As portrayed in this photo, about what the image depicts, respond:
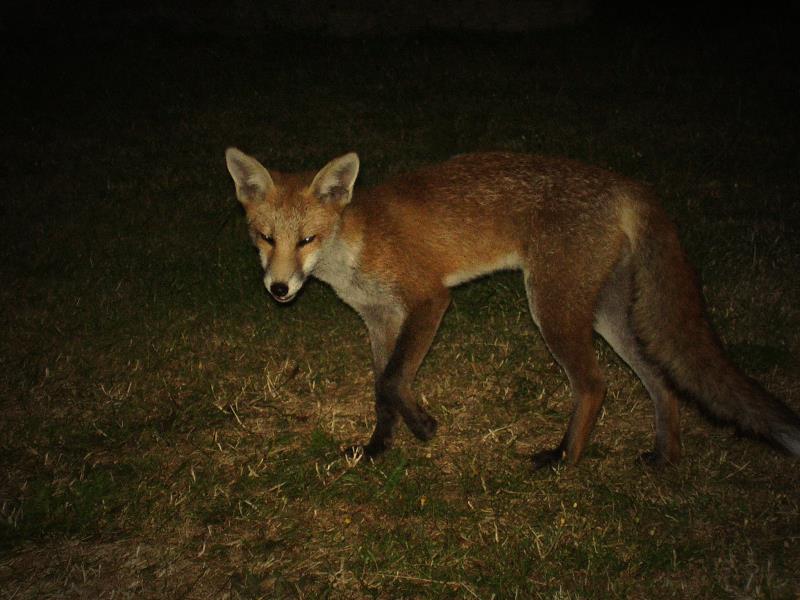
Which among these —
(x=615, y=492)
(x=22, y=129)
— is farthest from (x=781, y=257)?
(x=22, y=129)

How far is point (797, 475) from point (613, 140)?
6.13 m

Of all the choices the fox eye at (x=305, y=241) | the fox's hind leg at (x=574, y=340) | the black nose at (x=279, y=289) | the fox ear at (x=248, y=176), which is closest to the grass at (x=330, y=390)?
the fox's hind leg at (x=574, y=340)

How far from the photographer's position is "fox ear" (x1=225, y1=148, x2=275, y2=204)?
15.2ft

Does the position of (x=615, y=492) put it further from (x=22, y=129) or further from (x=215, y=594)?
(x=22, y=129)

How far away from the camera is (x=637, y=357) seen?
15.0 feet

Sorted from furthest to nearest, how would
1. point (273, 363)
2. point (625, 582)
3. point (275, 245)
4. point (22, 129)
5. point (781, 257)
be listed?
point (22, 129) < point (781, 257) < point (273, 363) < point (275, 245) < point (625, 582)

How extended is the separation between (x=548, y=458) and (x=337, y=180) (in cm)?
204

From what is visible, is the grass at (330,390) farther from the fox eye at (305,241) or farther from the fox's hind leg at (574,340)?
the fox eye at (305,241)

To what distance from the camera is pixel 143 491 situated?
4.34m

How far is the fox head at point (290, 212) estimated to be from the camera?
173 inches

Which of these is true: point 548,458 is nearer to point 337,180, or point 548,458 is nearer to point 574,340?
point 574,340

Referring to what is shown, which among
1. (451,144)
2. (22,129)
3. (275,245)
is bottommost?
(22,129)

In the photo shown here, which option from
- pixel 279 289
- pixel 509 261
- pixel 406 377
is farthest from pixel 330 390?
pixel 509 261

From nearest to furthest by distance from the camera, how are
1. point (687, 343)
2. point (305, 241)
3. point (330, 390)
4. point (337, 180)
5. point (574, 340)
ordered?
point (687, 343) → point (574, 340) → point (305, 241) → point (337, 180) → point (330, 390)
